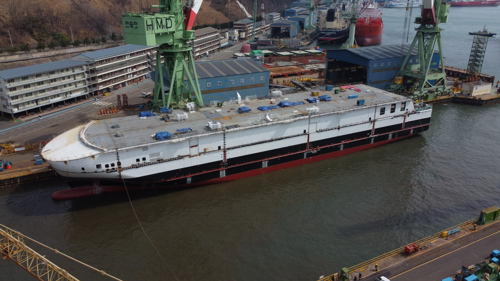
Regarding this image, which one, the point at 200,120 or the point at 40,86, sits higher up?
the point at 40,86

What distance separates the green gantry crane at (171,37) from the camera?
41.9 m

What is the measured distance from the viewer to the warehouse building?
52.9 m

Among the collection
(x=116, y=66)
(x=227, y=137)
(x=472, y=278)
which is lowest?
(x=472, y=278)

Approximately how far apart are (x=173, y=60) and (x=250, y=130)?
15.8 metres

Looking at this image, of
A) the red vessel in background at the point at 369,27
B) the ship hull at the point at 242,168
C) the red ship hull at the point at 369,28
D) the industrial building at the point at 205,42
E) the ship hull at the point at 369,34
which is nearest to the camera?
the ship hull at the point at 242,168

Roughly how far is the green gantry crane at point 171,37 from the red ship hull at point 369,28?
108941 mm

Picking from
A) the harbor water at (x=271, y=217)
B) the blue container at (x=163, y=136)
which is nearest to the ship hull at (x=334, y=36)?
the harbor water at (x=271, y=217)

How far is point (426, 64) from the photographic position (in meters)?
69.4

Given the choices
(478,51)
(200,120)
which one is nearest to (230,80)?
(200,120)

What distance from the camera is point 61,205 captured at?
35594 millimetres

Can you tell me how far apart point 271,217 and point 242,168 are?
8933 millimetres

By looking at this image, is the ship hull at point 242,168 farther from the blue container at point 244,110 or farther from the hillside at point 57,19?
the hillside at point 57,19

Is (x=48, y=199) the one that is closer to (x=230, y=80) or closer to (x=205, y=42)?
(x=230, y=80)

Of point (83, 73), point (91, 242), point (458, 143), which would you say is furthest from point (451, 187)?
point (83, 73)
